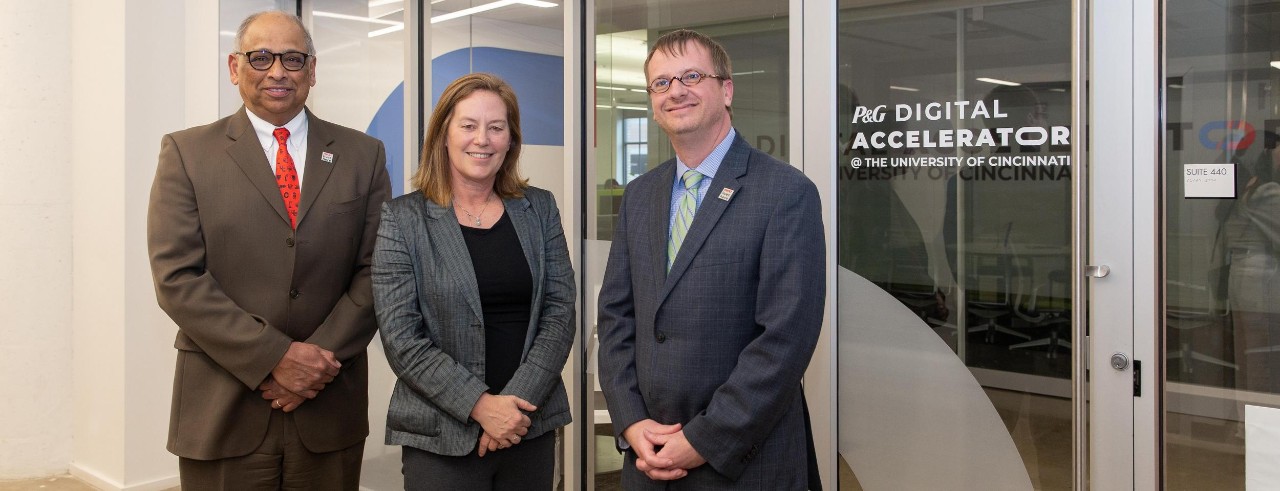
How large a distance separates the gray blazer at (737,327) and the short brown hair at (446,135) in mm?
569

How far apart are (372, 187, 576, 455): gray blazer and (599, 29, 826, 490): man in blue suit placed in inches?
10.9

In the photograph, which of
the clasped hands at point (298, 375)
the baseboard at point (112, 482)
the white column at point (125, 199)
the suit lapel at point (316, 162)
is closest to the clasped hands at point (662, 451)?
the clasped hands at point (298, 375)

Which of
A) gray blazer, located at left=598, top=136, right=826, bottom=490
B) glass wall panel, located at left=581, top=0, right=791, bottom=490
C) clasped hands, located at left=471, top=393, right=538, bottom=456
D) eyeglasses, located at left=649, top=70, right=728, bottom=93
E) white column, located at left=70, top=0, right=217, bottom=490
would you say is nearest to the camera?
gray blazer, located at left=598, top=136, right=826, bottom=490

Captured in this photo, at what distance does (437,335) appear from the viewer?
2.44 metres

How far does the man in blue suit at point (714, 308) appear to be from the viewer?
2049mm

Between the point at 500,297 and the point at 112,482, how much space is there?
12.5ft

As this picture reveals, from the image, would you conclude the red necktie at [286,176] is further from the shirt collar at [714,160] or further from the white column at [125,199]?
the white column at [125,199]

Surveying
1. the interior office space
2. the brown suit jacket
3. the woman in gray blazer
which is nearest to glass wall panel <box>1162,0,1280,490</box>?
the interior office space

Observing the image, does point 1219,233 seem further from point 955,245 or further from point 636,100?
point 636,100

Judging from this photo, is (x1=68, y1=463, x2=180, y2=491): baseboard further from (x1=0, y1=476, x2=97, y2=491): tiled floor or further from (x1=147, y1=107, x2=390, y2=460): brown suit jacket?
(x1=147, y1=107, x2=390, y2=460): brown suit jacket

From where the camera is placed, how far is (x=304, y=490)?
2713 millimetres

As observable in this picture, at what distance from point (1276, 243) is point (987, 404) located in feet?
2.90

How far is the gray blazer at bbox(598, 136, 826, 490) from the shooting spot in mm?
2041

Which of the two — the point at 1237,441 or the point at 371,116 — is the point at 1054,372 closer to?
the point at 1237,441
